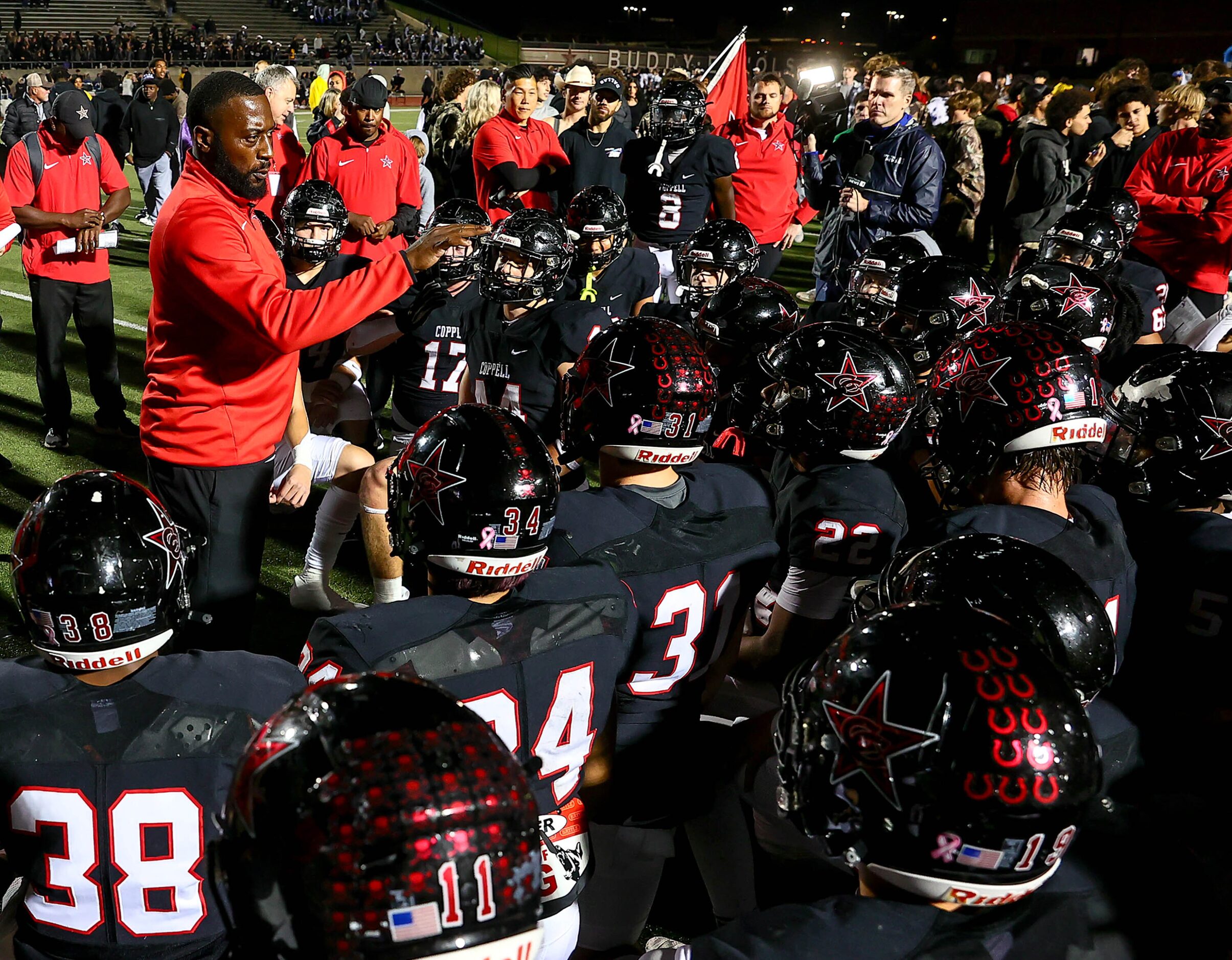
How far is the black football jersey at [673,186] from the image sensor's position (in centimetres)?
781

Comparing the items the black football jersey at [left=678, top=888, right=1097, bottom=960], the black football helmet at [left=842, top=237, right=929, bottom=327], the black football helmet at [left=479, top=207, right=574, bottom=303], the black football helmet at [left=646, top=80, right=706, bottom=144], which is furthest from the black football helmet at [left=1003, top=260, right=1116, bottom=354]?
the black football jersey at [left=678, top=888, right=1097, bottom=960]

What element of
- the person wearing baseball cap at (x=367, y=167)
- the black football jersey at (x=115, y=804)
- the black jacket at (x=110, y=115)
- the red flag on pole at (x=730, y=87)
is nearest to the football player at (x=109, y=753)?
the black football jersey at (x=115, y=804)

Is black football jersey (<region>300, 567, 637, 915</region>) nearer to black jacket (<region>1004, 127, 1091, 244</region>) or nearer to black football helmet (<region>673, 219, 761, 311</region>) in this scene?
black football helmet (<region>673, 219, 761, 311</region>)

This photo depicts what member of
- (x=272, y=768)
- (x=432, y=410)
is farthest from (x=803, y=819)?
Answer: (x=432, y=410)

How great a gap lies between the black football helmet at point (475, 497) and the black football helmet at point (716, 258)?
3516 mm

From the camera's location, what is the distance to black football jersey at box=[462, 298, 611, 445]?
4.52m

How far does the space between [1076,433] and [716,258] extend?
3219mm

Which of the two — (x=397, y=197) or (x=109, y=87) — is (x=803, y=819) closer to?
(x=397, y=197)

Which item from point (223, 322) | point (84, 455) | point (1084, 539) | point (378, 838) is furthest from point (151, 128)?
point (378, 838)

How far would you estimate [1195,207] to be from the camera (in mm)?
7004

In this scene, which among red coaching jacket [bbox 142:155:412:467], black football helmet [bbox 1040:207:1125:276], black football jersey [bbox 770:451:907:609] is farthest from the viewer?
black football helmet [bbox 1040:207:1125:276]

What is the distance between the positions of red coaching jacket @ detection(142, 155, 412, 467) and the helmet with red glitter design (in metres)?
2.31

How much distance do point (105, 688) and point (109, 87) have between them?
630 inches

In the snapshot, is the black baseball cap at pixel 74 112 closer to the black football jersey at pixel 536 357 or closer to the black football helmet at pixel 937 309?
the black football jersey at pixel 536 357
